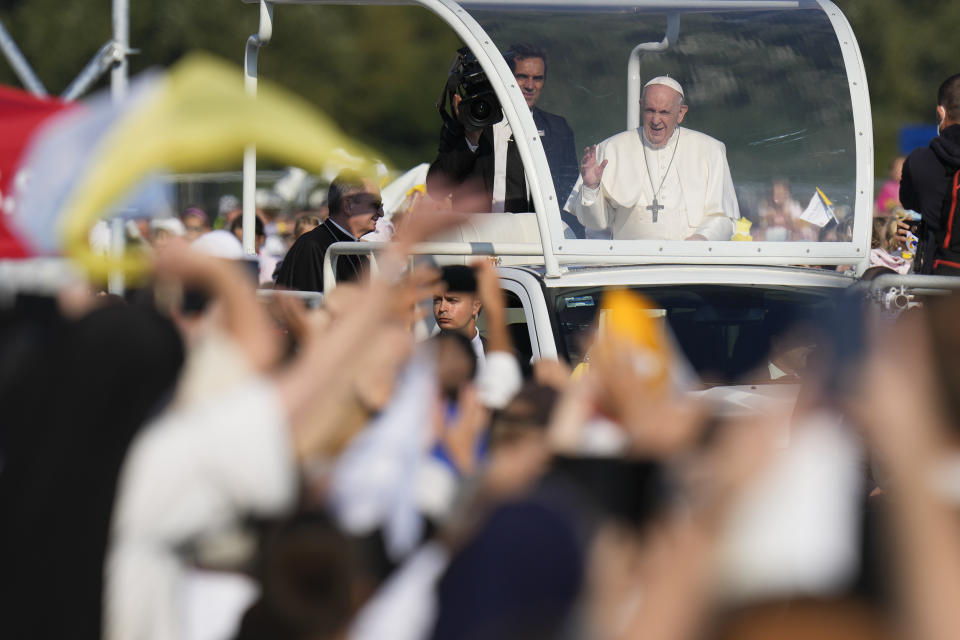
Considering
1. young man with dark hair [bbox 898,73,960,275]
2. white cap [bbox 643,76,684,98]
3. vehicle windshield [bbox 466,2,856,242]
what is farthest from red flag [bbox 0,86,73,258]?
young man with dark hair [bbox 898,73,960,275]

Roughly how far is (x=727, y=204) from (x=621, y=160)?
0.56 meters

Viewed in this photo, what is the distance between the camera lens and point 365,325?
2.58 m

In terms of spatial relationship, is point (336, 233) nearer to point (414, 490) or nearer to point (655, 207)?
point (655, 207)

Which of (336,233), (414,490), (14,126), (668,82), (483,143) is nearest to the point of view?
(414,490)

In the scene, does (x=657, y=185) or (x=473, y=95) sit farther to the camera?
(x=473, y=95)

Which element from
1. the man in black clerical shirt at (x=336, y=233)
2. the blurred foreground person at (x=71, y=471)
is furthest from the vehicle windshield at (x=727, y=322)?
the blurred foreground person at (x=71, y=471)

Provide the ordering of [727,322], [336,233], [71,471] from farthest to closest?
[336,233] < [727,322] < [71,471]

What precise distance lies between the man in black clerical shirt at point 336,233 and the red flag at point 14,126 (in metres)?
2.93

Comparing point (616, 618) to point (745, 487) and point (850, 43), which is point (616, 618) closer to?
point (745, 487)

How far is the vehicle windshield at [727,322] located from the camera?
239 inches

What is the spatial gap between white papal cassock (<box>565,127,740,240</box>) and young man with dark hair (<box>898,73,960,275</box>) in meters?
A: 0.86

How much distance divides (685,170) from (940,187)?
119 cm

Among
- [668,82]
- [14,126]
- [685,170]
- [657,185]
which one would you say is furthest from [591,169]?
[14,126]

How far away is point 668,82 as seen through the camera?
7.27m
